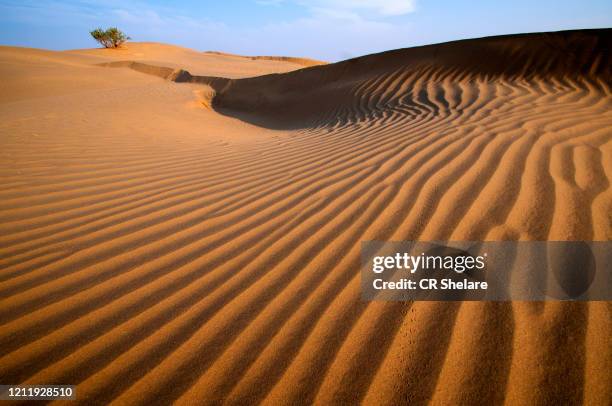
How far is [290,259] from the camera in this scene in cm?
165

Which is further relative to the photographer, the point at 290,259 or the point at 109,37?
the point at 109,37

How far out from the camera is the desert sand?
1.08 meters

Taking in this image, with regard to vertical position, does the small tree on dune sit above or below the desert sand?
above

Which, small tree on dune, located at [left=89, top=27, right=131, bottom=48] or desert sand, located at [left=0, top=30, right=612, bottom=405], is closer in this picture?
desert sand, located at [left=0, top=30, right=612, bottom=405]

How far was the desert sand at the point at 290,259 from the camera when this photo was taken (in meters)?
1.08

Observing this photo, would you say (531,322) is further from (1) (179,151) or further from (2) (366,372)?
(1) (179,151)

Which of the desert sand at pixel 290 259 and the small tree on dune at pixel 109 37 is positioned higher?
the small tree on dune at pixel 109 37

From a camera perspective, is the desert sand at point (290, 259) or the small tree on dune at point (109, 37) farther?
the small tree on dune at point (109, 37)

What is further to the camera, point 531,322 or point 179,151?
point 179,151

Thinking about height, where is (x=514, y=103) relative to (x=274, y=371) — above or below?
above

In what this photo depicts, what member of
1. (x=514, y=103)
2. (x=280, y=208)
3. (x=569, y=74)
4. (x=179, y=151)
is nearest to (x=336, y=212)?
(x=280, y=208)

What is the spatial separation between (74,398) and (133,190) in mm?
1794

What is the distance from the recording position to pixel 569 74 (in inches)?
227

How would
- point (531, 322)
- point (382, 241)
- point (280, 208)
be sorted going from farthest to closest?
point (280, 208) → point (382, 241) → point (531, 322)
